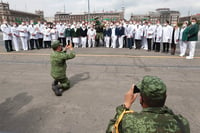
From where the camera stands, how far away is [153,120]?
1.27 metres

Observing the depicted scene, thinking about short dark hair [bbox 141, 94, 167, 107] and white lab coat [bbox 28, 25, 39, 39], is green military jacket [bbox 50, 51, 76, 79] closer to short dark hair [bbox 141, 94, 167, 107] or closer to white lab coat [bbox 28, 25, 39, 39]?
short dark hair [bbox 141, 94, 167, 107]

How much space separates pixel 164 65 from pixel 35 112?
229 inches

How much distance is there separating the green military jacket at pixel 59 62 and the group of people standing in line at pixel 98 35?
7.42 meters

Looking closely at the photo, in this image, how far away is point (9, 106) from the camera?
13.0ft

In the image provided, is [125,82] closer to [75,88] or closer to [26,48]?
[75,88]

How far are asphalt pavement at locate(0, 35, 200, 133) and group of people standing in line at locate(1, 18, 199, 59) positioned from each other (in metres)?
3.28

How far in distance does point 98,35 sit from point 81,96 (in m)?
9.92

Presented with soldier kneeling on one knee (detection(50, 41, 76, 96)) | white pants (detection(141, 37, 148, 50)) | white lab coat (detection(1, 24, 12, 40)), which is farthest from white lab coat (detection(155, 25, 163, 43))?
white lab coat (detection(1, 24, 12, 40))

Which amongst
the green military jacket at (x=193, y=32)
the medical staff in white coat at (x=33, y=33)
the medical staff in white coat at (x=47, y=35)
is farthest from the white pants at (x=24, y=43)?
the green military jacket at (x=193, y=32)

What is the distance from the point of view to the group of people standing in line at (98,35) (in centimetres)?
1030

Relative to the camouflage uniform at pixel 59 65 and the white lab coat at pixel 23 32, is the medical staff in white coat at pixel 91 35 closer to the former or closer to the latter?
the white lab coat at pixel 23 32

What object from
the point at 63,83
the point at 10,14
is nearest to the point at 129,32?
the point at 63,83

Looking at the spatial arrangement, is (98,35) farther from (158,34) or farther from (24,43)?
(24,43)

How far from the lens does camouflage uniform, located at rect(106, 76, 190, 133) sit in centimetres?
124
